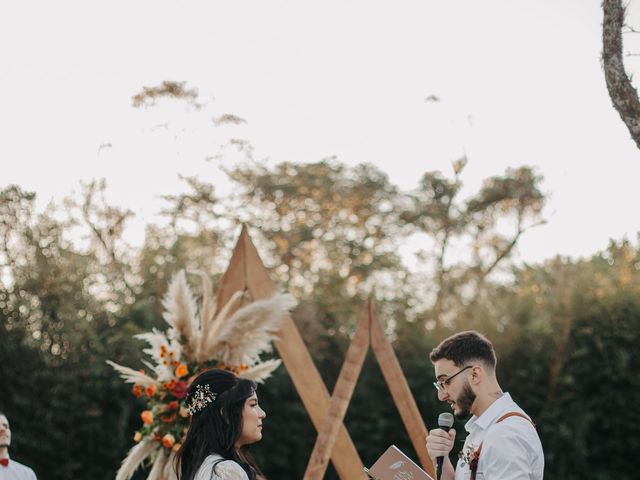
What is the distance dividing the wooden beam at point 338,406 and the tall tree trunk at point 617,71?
226cm

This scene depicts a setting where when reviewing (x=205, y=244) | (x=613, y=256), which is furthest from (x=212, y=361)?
(x=205, y=244)

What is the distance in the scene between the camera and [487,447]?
3.11 meters

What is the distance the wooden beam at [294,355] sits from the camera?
5723 millimetres

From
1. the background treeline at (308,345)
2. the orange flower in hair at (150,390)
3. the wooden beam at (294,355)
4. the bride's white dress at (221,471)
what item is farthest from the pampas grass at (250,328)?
the background treeline at (308,345)

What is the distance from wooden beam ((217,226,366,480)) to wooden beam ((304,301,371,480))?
0.35ft

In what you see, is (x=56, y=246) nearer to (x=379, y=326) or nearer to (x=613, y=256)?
(x=379, y=326)

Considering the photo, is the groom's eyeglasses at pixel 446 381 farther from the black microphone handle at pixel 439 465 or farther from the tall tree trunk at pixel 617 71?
the tall tree trunk at pixel 617 71

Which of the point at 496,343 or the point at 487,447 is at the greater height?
the point at 496,343

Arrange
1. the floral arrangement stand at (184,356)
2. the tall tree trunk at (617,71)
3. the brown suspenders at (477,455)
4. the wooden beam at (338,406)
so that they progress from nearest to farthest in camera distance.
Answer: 1. the brown suspenders at (477,455)
2. the tall tree trunk at (617,71)
3. the floral arrangement stand at (184,356)
4. the wooden beam at (338,406)

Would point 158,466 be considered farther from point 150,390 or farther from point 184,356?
point 184,356

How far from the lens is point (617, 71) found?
425cm

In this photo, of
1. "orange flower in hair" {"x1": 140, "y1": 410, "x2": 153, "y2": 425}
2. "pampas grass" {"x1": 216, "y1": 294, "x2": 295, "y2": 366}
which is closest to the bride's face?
"pampas grass" {"x1": 216, "y1": 294, "x2": 295, "y2": 366}

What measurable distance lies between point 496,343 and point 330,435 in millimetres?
5995

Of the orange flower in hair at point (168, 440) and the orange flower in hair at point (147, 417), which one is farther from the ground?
the orange flower in hair at point (147, 417)
